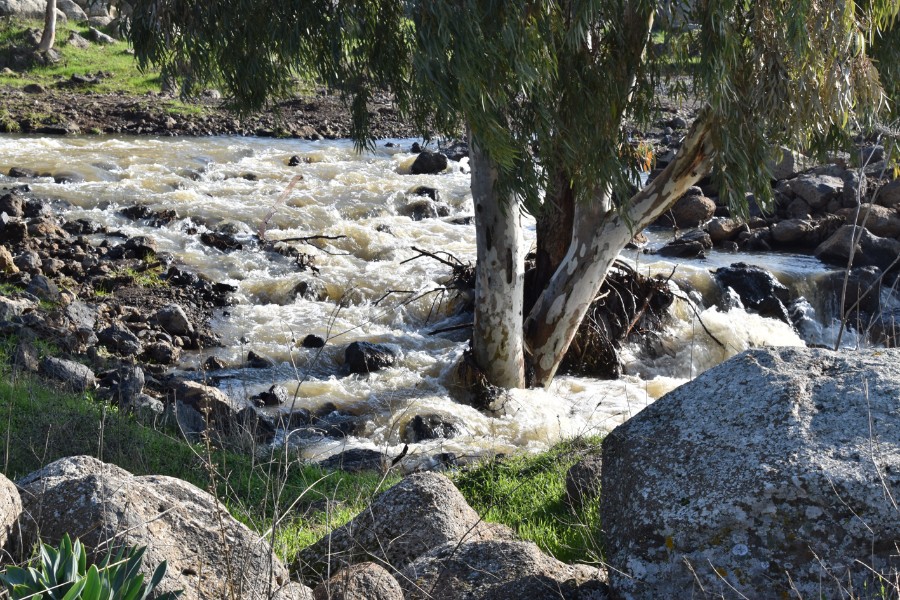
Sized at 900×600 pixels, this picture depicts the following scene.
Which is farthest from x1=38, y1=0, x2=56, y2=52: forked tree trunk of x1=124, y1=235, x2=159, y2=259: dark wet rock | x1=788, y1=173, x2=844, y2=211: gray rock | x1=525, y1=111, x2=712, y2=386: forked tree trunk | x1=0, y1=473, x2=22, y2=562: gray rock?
x1=0, y1=473, x2=22, y2=562: gray rock

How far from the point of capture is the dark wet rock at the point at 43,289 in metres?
10.5

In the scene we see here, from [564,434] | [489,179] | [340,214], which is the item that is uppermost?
[489,179]

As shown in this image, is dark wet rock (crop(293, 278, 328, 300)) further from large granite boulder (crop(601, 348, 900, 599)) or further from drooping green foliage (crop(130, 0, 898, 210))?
large granite boulder (crop(601, 348, 900, 599))

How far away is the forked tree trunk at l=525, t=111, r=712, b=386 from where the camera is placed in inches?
328

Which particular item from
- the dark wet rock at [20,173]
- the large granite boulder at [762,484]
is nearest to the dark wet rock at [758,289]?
the large granite boulder at [762,484]

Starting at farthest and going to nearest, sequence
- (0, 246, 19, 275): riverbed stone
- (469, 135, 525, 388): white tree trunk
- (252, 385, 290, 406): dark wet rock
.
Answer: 1. (0, 246, 19, 275): riverbed stone
2. (252, 385, 290, 406): dark wet rock
3. (469, 135, 525, 388): white tree trunk

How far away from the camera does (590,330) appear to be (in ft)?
33.9

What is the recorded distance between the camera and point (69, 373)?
26.6 feet

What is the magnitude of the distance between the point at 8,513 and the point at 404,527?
4.57 feet

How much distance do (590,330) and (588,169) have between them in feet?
10.5

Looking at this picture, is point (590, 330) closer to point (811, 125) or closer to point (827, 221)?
point (811, 125)

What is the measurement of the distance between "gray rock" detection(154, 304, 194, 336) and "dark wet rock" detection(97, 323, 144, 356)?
519mm

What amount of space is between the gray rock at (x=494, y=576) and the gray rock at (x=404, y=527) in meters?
0.21

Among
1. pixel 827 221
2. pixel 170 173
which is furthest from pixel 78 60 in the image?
pixel 827 221
